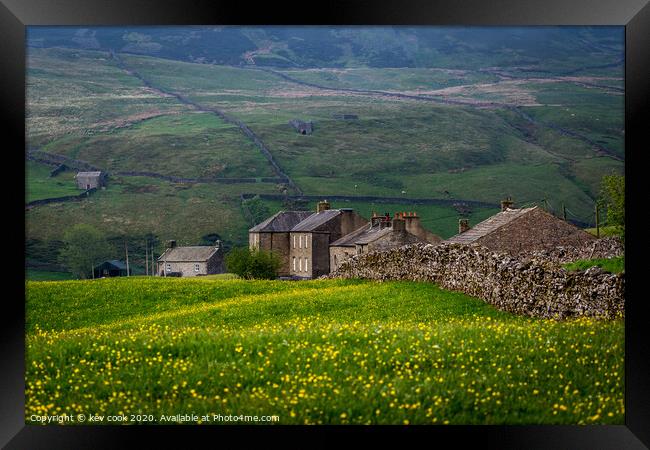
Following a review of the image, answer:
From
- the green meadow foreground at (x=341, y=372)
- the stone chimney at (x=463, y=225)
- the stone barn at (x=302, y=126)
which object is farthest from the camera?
the stone barn at (x=302, y=126)

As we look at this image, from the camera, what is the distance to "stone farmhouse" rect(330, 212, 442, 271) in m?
22.7

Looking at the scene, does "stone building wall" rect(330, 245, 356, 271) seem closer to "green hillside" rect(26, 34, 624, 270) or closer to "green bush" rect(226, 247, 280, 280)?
"green hillside" rect(26, 34, 624, 270)

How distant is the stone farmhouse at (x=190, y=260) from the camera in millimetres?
20766

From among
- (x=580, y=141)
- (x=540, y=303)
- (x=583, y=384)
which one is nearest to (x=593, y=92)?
(x=580, y=141)

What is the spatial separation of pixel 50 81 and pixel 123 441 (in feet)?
21.9

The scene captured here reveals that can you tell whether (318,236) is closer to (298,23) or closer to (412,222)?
(412,222)

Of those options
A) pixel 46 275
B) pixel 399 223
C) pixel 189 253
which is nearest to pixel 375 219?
pixel 399 223

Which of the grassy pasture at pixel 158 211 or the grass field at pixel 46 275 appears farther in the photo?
the grassy pasture at pixel 158 211

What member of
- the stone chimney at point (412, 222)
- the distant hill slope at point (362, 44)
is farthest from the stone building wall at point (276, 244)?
the distant hill slope at point (362, 44)

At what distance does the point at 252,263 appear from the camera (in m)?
21.6

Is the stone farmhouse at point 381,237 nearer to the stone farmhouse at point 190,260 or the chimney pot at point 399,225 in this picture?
the chimney pot at point 399,225

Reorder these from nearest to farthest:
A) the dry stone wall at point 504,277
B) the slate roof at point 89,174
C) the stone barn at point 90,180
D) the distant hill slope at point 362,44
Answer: the distant hill slope at point 362,44, the dry stone wall at point 504,277, the stone barn at point 90,180, the slate roof at point 89,174

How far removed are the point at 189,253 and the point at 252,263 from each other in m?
1.74

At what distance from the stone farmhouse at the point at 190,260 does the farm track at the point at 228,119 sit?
8.84 ft
